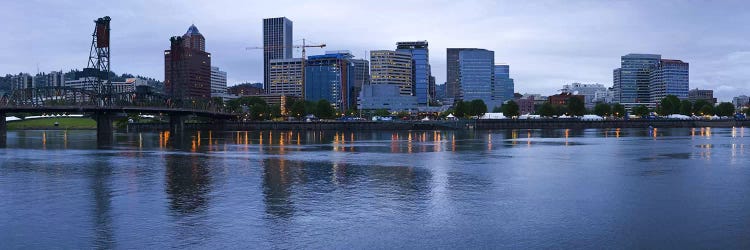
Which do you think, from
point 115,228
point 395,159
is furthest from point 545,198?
point 395,159

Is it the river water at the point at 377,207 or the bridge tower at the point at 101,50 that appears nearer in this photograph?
the river water at the point at 377,207

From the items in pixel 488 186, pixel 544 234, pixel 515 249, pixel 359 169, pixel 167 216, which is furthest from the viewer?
pixel 359 169

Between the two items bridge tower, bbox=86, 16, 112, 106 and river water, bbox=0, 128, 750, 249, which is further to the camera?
bridge tower, bbox=86, 16, 112, 106

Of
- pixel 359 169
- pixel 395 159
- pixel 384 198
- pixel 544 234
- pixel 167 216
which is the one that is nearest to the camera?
pixel 544 234

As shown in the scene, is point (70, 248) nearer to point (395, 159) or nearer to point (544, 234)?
point (544, 234)

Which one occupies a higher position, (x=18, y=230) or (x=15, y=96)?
(x=15, y=96)

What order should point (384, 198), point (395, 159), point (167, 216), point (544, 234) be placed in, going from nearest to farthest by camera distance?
point (544, 234) → point (167, 216) → point (384, 198) → point (395, 159)

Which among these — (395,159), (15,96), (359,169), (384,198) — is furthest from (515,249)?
(15,96)

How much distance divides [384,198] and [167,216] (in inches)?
405

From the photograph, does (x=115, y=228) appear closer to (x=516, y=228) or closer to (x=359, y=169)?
(x=516, y=228)

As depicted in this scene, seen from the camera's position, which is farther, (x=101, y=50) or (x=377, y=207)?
(x=101, y=50)

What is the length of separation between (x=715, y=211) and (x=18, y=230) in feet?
90.6

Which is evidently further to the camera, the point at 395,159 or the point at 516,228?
the point at 395,159

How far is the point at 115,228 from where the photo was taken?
901 inches
